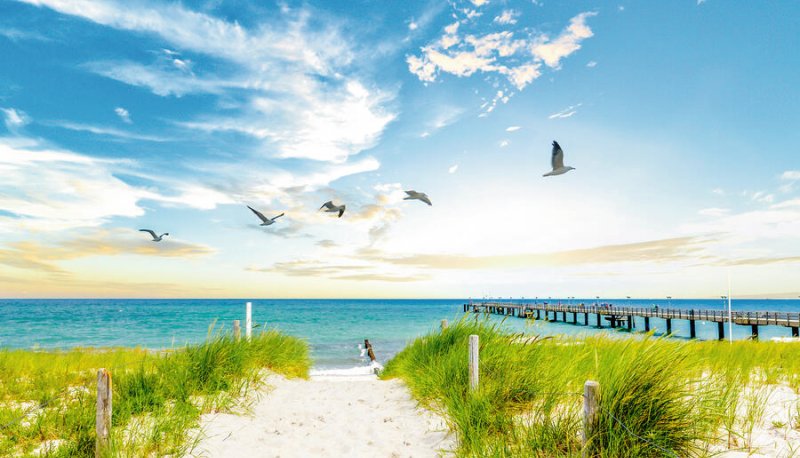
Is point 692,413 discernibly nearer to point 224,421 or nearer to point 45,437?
point 224,421

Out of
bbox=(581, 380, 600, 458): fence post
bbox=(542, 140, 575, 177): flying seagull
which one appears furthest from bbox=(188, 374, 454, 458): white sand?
bbox=(542, 140, 575, 177): flying seagull

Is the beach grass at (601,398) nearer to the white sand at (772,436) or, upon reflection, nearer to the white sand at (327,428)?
the white sand at (772,436)

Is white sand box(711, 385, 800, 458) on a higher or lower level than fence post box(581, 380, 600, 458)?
lower

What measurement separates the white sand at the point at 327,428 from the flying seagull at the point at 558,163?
164 inches

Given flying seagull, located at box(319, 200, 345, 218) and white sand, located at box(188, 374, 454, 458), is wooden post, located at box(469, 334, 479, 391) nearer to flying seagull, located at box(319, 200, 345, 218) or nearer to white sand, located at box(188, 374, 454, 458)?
white sand, located at box(188, 374, 454, 458)

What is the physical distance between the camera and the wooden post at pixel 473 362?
6.16m

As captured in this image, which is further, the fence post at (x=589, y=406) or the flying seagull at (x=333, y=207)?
the flying seagull at (x=333, y=207)

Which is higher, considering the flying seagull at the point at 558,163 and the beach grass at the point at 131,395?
the flying seagull at the point at 558,163

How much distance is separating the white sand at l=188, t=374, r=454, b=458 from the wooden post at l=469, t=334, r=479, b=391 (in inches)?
29.4

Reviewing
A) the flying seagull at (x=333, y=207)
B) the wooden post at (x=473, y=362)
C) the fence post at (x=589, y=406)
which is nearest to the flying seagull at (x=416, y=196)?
the flying seagull at (x=333, y=207)

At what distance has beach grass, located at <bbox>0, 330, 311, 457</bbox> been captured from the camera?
5.11 m

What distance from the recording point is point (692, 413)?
4.48 m

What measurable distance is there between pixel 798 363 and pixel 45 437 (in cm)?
1214

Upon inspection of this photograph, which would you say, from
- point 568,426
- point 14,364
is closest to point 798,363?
point 568,426
